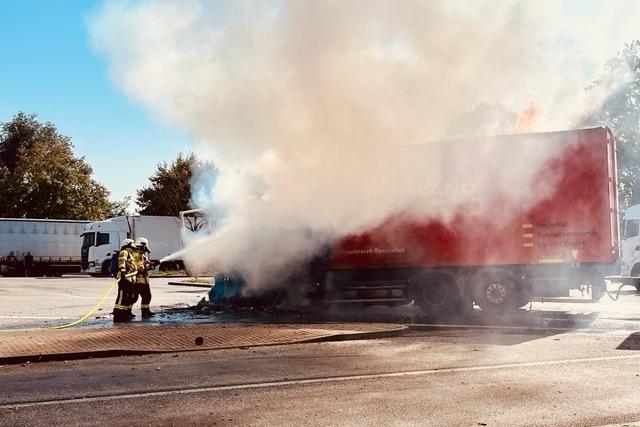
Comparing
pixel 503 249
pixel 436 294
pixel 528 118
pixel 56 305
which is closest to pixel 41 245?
pixel 56 305

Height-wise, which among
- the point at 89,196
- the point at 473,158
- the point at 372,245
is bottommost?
the point at 372,245

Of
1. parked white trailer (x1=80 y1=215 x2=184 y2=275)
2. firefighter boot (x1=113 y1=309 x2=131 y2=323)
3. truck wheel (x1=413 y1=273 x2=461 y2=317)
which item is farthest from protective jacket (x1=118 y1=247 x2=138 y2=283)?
parked white trailer (x1=80 y1=215 x2=184 y2=275)

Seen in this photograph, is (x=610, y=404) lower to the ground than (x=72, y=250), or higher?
lower

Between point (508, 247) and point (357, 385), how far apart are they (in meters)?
8.07

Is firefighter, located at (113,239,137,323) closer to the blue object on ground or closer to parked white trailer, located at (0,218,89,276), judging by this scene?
the blue object on ground

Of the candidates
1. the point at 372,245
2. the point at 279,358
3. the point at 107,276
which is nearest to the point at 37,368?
the point at 279,358

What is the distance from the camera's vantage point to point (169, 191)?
5156 cm

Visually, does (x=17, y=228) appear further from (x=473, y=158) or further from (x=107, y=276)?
(x=473, y=158)

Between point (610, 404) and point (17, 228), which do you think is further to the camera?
point (17, 228)

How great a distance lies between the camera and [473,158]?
14.6m

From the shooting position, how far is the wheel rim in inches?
A: 568

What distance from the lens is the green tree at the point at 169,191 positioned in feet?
165

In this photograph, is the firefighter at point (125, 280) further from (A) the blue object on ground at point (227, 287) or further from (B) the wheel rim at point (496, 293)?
(B) the wheel rim at point (496, 293)

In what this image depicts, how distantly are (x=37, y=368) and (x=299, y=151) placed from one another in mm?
8384
